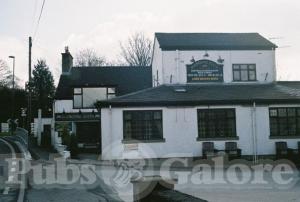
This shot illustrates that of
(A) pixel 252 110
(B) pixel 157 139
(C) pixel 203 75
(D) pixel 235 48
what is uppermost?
(D) pixel 235 48

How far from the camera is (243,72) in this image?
93.0 feet

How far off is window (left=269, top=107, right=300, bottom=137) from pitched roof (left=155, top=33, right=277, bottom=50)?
547 centimetres

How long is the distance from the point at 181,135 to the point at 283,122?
6.13 meters

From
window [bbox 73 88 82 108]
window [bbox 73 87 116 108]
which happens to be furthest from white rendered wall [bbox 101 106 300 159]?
window [bbox 73 88 82 108]

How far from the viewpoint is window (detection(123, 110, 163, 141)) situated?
24.1 m

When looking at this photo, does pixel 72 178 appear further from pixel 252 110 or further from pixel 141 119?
pixel 252 110

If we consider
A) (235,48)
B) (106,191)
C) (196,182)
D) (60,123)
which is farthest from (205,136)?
(60,123)

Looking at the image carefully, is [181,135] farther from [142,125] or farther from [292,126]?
[292,126]

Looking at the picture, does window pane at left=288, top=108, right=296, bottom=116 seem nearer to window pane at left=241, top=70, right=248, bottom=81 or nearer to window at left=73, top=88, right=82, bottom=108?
window pane at left=241, top=70, right=248, bottom=81

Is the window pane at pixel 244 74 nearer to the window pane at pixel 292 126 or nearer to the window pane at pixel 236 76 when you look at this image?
the window pane at pixel 236 76

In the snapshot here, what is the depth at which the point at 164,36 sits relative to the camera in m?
30.5

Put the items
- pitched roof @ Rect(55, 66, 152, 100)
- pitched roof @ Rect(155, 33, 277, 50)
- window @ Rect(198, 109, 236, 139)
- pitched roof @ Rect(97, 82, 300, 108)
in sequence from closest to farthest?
pitched roof @ Rect(97, 82, 300, 108) < window @ Rect(198, 109, 236, 139) < pitched roof @ Rect(155, 33, 277, 50) < pitched roof @ Rect(55, 66, 152, 100)

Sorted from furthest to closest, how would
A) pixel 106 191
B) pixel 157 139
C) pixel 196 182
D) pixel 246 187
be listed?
pixel 157 139 → pixel 196 182 → pixel 246 187 → pixel 106 191

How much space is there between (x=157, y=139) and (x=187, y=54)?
6.77m
